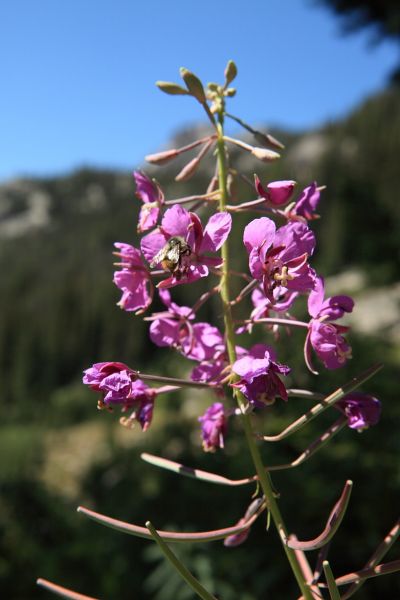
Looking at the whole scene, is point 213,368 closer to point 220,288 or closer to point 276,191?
point 220,288

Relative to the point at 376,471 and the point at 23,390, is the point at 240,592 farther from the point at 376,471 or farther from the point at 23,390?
the point at 23,390

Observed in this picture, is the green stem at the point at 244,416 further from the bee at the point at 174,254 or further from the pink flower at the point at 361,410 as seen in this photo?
the pink flower at the point at 361,410

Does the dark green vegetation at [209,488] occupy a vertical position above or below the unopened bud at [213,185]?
below

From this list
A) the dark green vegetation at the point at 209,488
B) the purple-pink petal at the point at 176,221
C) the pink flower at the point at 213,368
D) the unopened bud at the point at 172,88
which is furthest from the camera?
the dark green vegetation at the point at 209,488

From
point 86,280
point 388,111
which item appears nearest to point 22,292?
point 86,280

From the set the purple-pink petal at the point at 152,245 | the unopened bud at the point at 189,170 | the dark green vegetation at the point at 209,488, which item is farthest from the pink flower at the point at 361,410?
the dark green vegetation at the point at 209,488

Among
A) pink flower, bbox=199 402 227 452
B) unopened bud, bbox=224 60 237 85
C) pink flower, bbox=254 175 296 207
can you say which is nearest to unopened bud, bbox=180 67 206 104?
unopened bud, bbox=224 60 237 85
